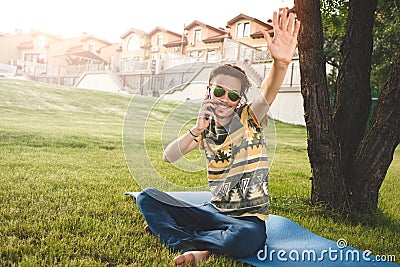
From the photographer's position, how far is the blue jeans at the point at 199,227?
1.76 metres

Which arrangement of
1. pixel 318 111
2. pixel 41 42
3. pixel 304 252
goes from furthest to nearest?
pixel 41 42
pixel 318 111
pixel 304 252

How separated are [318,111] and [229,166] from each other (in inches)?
46.1

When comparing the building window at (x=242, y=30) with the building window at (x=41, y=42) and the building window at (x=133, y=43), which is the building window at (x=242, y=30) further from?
the building window at (x=41, y=42)

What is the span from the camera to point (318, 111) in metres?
2.63

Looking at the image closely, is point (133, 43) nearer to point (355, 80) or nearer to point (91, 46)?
point (91, 46)

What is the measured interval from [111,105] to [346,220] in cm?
925

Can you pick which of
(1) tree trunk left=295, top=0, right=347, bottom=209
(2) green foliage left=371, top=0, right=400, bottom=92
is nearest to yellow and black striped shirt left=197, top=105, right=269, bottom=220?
(1) tree trunk left=295, top=0, right=347, bottom=209

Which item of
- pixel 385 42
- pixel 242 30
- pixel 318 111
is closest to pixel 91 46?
pixel 242 30

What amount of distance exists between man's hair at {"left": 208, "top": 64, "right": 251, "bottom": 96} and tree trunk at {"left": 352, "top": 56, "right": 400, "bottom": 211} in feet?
4.48

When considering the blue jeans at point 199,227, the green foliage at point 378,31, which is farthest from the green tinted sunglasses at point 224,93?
the green foliage at point 378,31

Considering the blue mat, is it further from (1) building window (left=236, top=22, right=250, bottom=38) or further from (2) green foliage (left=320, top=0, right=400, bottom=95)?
(1) building window (left=236, top=22, right=250, bottom=38)

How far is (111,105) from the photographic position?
1113 centimetres

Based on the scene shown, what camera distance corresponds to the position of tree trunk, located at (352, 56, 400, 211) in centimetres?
258

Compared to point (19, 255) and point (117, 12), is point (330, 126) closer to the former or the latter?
point (19, 255)
